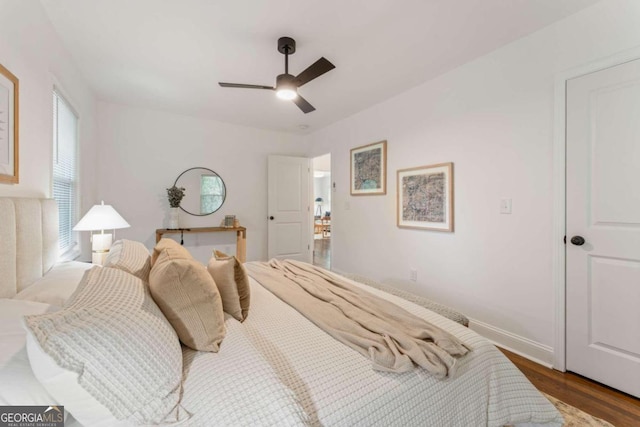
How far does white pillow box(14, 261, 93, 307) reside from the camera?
48.6 inches

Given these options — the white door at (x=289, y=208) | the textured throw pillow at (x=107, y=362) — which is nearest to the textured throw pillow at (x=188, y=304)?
the textured throw pillow at (x=107, y=362)

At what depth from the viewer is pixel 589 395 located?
1.74m

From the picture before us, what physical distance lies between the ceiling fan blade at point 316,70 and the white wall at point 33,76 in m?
1.60

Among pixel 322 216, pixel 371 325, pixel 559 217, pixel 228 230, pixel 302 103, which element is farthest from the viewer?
pixel 322 216

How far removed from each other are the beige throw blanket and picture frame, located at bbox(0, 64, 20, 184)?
1.45m

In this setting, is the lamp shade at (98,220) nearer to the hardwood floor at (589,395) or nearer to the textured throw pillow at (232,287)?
the textured throw pillow at (232,287)

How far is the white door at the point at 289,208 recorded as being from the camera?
478 cm

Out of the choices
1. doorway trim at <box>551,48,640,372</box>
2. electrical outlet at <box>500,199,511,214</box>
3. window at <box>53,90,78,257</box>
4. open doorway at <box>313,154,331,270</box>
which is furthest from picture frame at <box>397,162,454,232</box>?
window at <box>53,90,78,257</box>

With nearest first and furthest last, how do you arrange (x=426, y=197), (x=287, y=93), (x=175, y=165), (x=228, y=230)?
1. (x=287, y=93)
2. (x=426, y=197)
3. (x=175, y=165)
4. (x=228, y=230)

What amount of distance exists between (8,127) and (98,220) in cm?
103

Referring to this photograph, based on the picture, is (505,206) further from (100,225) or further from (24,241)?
(100,225)

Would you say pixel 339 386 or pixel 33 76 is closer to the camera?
pixel 339 386

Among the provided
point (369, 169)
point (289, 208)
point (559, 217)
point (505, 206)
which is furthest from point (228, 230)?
point (559, 217)

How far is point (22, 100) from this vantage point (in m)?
1.54
